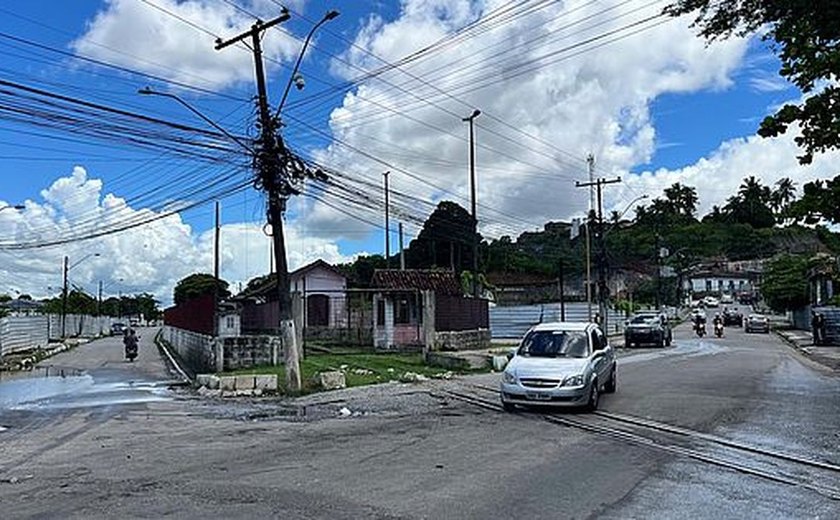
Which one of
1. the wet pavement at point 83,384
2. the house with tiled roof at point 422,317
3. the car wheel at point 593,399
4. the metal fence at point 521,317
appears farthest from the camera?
the metal fence at point 521,317

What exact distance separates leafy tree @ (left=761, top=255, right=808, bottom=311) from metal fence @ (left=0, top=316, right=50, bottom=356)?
5345 centimetres

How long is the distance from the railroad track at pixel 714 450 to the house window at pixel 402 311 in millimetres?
19098

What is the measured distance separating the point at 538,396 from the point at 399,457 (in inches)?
206

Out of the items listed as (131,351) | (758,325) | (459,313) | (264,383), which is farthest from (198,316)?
(758,325)

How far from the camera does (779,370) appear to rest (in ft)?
86.6

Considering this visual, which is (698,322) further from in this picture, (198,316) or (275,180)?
(275,180)

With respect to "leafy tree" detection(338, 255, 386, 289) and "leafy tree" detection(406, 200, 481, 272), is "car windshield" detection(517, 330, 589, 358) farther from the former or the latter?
"leafy tree" detection(338, 255, 386, 289)

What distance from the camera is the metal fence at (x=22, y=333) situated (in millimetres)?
44312

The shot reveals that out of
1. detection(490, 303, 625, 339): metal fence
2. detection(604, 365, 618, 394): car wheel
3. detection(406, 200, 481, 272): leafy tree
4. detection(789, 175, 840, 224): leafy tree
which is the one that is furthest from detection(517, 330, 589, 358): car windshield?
detection(406, 200, 481, 272): leafy tree

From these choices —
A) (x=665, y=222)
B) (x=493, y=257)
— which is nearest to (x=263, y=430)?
(x=493, y=257)

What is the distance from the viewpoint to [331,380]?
21.5m

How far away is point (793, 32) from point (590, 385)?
7851 mm

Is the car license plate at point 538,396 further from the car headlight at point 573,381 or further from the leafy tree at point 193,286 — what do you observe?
the leafy tree at point 193,286

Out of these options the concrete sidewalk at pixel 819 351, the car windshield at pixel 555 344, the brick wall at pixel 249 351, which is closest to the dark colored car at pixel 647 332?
the concrete sidewalk at pixel 819 351
